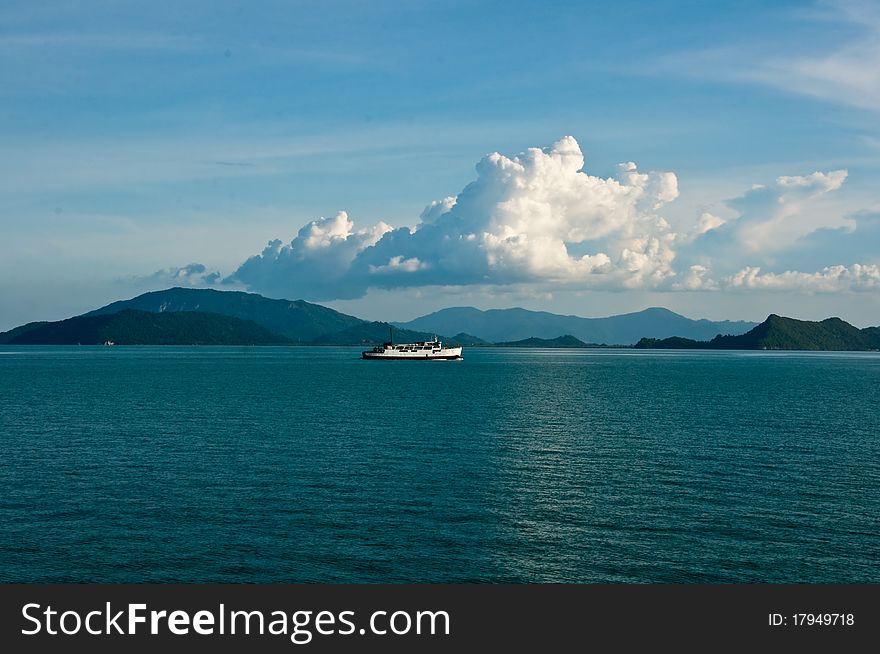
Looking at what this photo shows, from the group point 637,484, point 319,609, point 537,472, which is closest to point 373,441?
point 537,472

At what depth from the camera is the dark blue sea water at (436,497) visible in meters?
46.1

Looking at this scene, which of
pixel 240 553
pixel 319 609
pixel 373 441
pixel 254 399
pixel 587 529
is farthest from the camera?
pixel 254 399

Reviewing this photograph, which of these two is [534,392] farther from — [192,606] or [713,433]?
[192,606]

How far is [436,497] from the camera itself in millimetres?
62625

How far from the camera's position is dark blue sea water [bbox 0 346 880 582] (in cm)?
4606

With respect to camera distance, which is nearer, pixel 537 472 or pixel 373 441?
pixel 537 472

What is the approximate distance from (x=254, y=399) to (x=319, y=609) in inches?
4650

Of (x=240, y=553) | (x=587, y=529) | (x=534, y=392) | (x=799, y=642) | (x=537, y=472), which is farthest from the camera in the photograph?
(x=534, y=392)

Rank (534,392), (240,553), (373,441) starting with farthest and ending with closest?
(534,392)
(373,441)
(240,553)

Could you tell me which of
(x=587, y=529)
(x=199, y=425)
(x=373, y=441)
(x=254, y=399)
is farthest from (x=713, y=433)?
(x=254, y=399)

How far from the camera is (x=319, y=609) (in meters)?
38.1

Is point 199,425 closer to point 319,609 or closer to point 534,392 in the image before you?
point 319,609

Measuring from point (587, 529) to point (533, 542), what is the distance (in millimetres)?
5137

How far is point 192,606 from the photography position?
3750 cm
